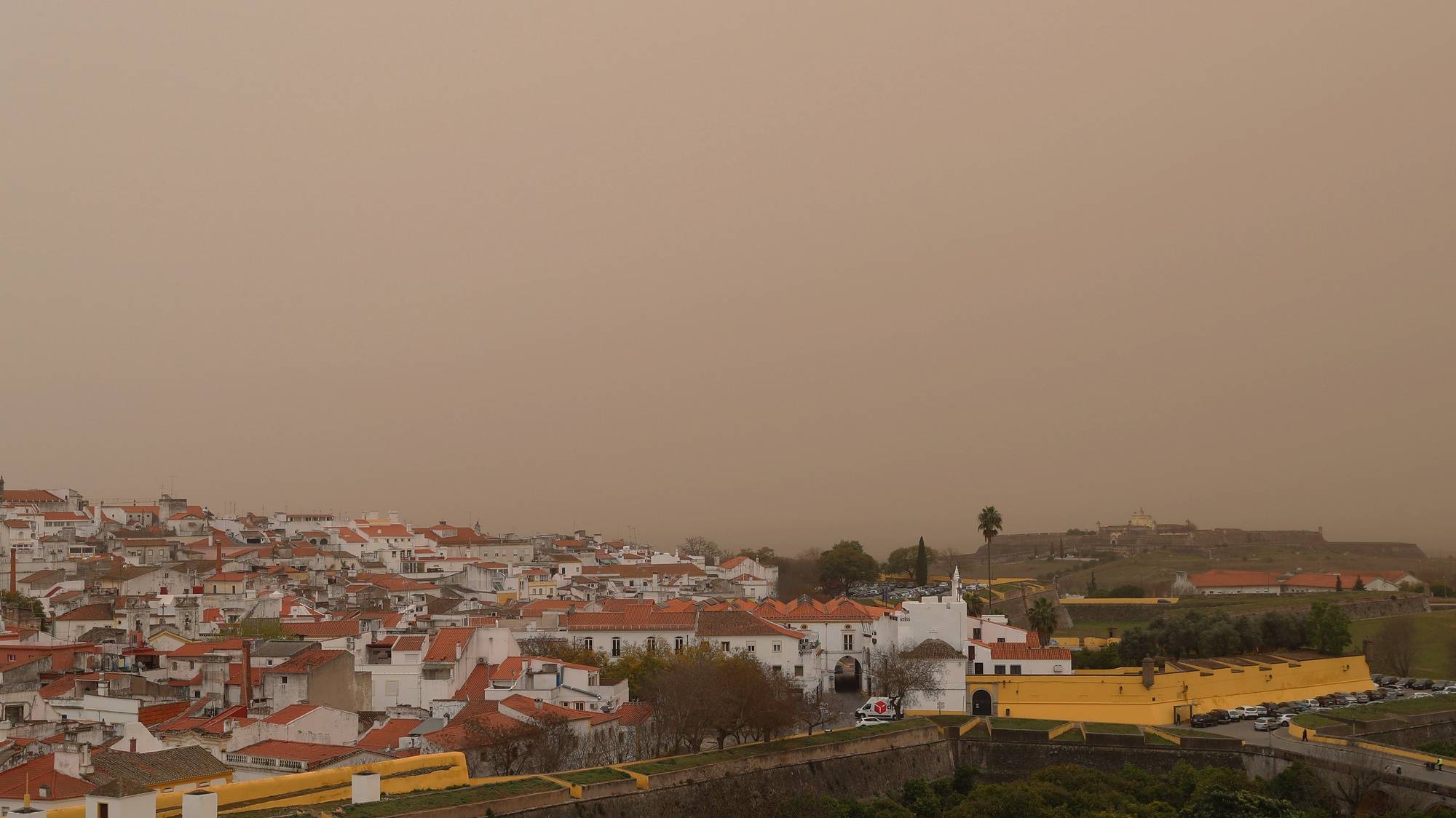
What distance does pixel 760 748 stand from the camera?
30.8 metres

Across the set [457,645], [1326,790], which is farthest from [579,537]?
[1326,790]

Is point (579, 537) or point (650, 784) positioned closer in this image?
point (650, 784)

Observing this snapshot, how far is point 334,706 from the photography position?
114ft

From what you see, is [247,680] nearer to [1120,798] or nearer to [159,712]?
[159,712]

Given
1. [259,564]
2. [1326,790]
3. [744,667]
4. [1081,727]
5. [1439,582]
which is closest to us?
[1326,790]

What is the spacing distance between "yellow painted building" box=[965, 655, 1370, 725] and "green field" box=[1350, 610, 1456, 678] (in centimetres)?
1064

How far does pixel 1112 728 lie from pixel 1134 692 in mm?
1723

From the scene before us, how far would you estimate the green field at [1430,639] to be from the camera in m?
48.8

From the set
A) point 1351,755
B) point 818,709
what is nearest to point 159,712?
point 818,709

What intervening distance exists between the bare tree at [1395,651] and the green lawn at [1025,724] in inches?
715

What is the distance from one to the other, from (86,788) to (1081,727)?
81.8 feet

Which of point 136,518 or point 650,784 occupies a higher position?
point 136,518

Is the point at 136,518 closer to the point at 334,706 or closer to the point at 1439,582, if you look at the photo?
the point at 334,706

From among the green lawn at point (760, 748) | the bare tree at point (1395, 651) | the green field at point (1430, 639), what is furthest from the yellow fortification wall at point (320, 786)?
the green field at point (1430, 639)
